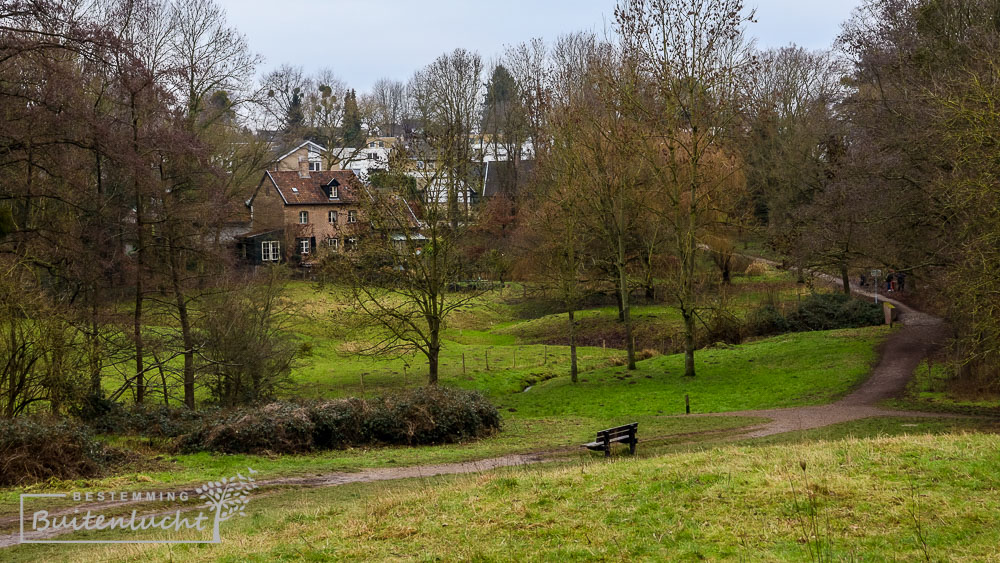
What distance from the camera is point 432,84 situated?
2776 inches

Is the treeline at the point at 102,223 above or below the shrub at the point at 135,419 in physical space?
above

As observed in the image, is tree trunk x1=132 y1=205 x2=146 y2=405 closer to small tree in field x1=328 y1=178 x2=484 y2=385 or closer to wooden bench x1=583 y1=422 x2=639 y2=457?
small tree in field x1=328 y1=178 x2=484 y2=385

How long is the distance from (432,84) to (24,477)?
59053mm

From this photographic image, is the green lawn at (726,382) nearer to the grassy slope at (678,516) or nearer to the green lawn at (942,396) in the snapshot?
the green lawn at (942,396)

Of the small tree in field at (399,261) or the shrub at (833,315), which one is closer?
the small tree in field at (399,261)

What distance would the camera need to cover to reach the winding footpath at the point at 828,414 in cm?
1623

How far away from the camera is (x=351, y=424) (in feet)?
71.5

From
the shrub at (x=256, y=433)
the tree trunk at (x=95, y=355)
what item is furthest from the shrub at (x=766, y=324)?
the tree trunk at (x=95, y=355)

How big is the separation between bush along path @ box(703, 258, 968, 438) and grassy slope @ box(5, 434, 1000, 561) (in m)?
8.83

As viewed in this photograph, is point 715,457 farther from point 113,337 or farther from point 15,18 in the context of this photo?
point 113,337

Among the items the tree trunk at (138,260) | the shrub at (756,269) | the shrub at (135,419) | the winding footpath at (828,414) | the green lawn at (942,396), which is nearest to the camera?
the winding footpath at (828,414)

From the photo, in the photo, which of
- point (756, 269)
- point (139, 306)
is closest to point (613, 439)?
point (139, 306)

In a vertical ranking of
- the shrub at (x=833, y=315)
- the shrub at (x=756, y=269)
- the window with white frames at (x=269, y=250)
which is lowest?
the shrub at (x=833, y=315)

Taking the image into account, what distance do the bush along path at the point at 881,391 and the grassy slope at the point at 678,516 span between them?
348 inches
